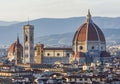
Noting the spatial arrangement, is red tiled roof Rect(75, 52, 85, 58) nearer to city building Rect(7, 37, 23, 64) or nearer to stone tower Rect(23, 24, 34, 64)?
stone tower Rect(23, 24, 34, 64)

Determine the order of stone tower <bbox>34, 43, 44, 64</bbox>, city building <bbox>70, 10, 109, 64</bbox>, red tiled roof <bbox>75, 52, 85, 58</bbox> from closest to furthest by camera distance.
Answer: red tiled roof <bbox>75, 52, 85, 58</bbox> < city building <bbox>70, 10, 109, 64</bbox> < stone tower <bbox>34, 43, 44, 64</bbox>

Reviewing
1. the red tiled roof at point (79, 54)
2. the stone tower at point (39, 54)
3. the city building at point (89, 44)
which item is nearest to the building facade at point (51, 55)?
the stone tower at point (39, 54)

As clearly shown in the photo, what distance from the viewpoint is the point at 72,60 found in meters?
150

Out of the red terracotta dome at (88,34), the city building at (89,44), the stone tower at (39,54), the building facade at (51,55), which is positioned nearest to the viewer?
the city building at (89,44)

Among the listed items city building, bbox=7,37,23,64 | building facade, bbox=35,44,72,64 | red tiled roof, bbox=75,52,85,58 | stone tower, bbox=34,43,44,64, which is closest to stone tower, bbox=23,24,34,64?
city building, bbox=7,37,23,64

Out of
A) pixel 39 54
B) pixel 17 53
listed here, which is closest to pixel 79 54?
pixel 39 54

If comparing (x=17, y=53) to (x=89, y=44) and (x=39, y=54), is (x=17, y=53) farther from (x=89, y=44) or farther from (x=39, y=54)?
(x=89, y=44)

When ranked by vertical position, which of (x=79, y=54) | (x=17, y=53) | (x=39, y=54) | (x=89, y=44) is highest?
(x=89, y=44)

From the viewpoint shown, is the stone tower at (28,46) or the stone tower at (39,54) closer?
the stone tower at (28,46)

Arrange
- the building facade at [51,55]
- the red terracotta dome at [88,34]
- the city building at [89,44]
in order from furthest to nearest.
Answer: the red terracotta dome at [88,34], the building facade at [51,55], the city building at [89,44]

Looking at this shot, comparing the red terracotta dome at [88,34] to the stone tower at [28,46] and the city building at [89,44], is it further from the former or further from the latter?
the stone tower at [28,46]

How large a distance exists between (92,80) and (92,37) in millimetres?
74795

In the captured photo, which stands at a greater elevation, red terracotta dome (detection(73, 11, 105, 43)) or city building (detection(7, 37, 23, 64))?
red terracotta dome (detection(73, 11, 105, 43))

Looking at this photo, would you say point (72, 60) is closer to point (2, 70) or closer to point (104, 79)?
point (2, 70)
